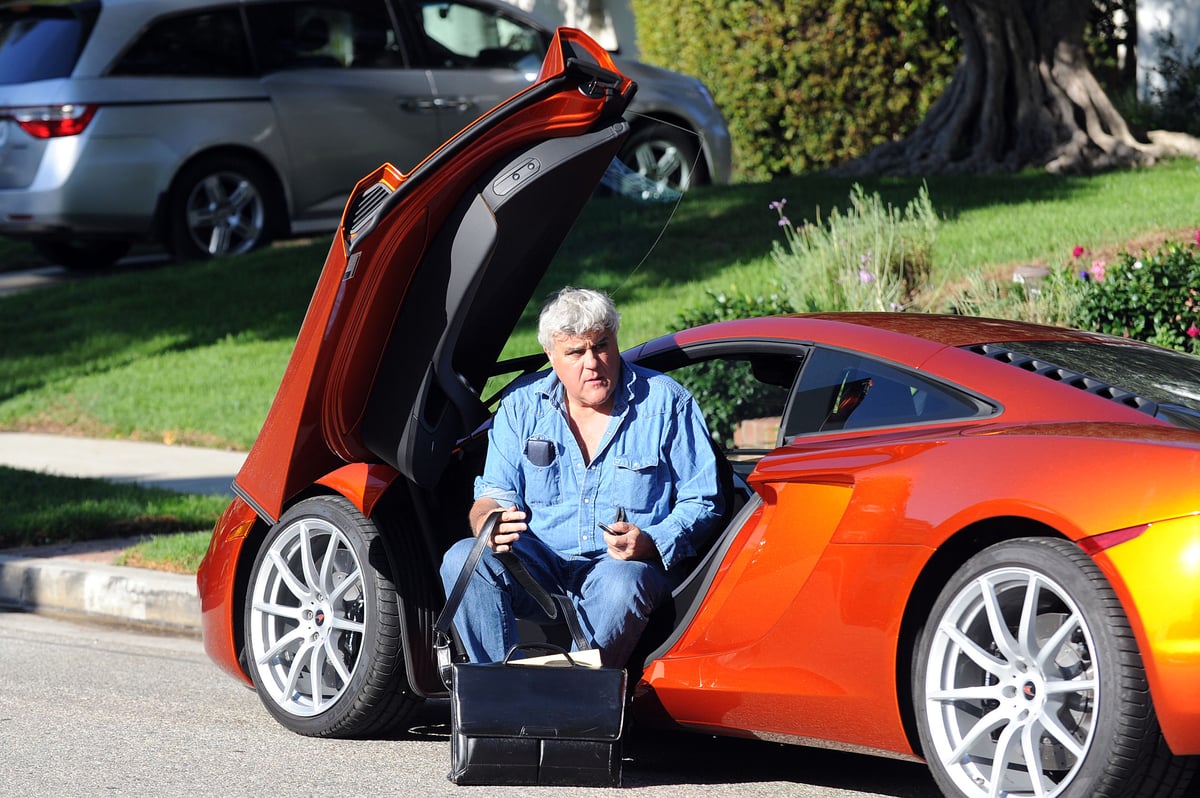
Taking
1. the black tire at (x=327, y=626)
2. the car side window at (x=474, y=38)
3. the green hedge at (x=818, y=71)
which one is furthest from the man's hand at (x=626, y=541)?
the green hedge at (x=818, y=71)

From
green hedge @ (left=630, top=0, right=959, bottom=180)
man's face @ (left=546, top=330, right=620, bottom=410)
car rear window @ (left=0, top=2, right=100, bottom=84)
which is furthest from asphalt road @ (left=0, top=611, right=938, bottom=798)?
green hedge @ (left=630, top=0, right=959, bottom=180)

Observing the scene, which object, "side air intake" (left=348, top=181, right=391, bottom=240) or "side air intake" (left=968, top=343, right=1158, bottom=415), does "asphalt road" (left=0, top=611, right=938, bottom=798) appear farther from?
"side air intake" (left=348, top=181, right=391, bottom=240)

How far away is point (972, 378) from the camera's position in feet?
14.5

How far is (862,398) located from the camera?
15.2ft

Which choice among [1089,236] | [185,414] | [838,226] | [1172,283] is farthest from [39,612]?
[1089,236]

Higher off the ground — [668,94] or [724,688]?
[668,94]

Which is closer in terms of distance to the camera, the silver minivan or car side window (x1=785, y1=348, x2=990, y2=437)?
car side window (x1=785, y1=348, x2=990, y2=437)

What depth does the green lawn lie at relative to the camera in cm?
1103

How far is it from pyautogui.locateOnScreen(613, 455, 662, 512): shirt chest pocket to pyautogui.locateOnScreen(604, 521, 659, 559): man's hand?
4.8 inches

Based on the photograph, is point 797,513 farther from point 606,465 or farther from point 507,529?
point 507,529

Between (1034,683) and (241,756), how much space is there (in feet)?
7.80

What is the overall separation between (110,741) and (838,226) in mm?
5615

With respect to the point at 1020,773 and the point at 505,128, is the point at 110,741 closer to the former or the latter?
the point at 505,128

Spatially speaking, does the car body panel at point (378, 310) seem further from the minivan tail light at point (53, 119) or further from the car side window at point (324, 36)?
the car side window at point (324, 36)
